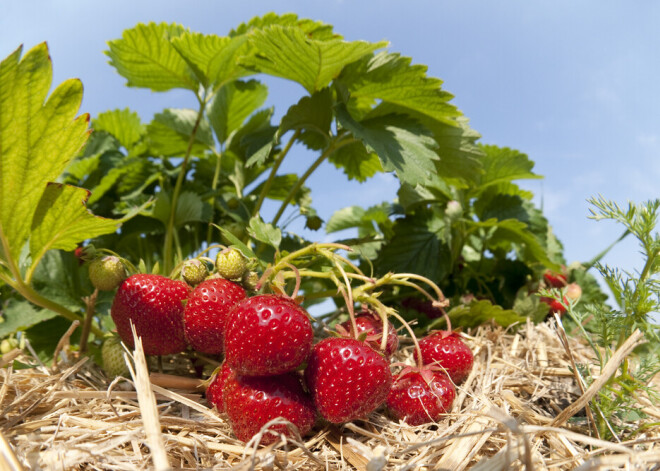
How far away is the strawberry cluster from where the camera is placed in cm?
82

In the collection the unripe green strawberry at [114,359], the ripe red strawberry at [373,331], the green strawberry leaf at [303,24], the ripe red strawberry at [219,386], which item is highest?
the green strawberry leaf at [303,24]

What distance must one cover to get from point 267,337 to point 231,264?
24cm

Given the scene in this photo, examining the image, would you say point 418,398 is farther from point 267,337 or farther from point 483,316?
point 483,316

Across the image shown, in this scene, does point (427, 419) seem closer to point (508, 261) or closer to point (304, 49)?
point (304, 49)

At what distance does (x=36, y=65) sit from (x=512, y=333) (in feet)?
4.54

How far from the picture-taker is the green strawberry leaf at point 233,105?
1799mm

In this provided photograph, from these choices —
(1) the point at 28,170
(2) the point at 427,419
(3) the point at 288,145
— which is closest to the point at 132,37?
(3) the point at 288,145

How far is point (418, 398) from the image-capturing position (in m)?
0.96

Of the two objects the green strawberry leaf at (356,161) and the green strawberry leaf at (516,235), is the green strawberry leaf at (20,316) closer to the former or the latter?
the green strawberry leaf at (356,161)

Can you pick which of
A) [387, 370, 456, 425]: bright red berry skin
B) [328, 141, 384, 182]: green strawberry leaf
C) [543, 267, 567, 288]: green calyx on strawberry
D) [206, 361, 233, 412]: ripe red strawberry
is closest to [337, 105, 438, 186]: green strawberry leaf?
[328, 141, 384, 182]: green strawberry leaf

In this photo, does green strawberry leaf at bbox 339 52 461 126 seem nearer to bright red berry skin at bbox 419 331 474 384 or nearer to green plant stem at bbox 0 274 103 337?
bright red berry skin at bbox 419 331 474 384

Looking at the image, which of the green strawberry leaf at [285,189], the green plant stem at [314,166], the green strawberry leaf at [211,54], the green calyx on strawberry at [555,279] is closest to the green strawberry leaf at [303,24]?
the green strawberry leaf at [211,54]

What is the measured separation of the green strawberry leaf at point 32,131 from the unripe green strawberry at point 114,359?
11.5 inches

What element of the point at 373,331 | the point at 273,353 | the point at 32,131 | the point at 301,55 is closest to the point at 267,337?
the point at 273,353
